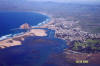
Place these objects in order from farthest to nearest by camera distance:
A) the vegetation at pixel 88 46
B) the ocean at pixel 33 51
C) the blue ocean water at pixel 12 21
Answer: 1. the blue ocean water at pixel 12 21
2. the vegetation at pixel 88 46
3. the ocean at pixel 33 51

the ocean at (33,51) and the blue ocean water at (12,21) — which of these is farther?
the blue ocean water at (12,21)

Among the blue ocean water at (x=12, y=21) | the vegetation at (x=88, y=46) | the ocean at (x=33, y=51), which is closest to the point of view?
the ocean at (x=33, y=51)

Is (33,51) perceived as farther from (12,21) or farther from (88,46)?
(12,21)

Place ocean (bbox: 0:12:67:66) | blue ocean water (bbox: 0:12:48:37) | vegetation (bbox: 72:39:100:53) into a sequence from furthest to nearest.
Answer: blue ocean water (bbox: 0:12:48:37) < vegetation (bbox: 72:39:100:53) < ocean (bbox: 0:12:67:66)

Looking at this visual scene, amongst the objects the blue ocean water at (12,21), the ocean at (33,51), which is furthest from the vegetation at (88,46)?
the blue ocean water at (12,21)

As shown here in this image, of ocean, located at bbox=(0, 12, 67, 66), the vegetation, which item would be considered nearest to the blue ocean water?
ocean, located at bbox=(0, 12, 67, 66)

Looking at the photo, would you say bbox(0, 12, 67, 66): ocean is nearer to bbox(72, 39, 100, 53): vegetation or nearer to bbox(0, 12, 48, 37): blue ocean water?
bbox(72, 39, 100, 53): vegetation

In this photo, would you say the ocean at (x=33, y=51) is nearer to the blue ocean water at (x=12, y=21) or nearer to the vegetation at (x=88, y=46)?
the vegetation at (x=88, y=46)

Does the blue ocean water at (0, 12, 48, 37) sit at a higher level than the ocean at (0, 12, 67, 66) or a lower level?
higher

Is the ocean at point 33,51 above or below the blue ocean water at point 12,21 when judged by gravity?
below

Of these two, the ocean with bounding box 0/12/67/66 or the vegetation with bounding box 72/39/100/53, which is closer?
the ocean with bounding box 0/12/67/66

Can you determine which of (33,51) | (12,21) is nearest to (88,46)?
(33,51)
